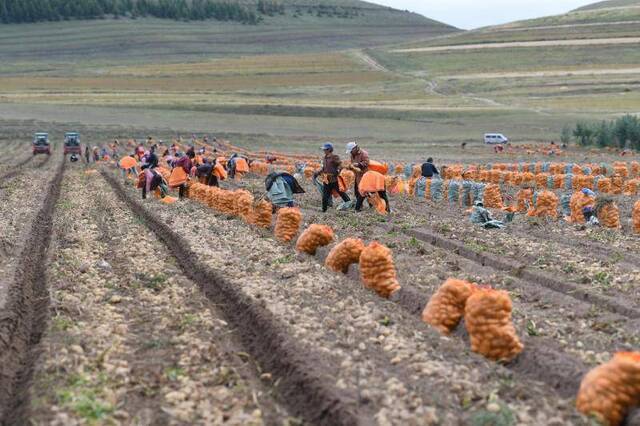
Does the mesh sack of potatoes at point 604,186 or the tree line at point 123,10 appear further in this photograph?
the tree line at point 123,10

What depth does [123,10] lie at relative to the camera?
178125mm

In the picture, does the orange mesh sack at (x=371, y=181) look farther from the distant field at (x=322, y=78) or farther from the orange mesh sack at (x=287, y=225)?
the distant field at (x=322, y=78)

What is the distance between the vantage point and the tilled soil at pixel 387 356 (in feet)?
21.6

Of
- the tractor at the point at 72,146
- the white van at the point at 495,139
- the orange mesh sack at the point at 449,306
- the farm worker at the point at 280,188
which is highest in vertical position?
the orange mesh sack at the point at 449,306

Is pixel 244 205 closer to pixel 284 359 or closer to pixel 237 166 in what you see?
pixel 284 359

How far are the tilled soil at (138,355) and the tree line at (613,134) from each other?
45.2 metres

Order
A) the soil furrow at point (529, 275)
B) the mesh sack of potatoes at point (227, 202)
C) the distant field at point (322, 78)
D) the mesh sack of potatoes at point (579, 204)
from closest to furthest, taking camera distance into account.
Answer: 1. the soil furrow at point (529, 275)
2. the mesh sack of potatoes at point (579, 204)
3. the mesh sack of potatoes at point (227, 202)
4. the distant field at point (322, 78)

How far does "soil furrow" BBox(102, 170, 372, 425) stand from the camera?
6715 millimetres

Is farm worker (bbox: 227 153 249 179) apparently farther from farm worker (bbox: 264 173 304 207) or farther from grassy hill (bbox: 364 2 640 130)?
grassy hill (bbox: 364 2 640 130)

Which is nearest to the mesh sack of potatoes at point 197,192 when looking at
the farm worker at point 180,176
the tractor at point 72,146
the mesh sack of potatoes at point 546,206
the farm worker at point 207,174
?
the farm worker at point 180,176

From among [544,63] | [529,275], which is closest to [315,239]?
[529,275]

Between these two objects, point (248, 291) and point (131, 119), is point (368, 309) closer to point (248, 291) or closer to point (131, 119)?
point (248, 291)

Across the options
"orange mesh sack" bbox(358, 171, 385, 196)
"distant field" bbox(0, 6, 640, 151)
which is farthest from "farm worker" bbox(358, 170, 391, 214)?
"distant field" bbox(0, 6, 640, 151)

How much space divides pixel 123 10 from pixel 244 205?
554ft
